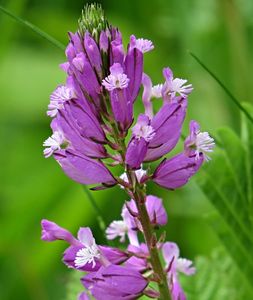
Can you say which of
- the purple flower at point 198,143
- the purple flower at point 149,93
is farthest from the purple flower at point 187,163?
the purple flower at point 149,93

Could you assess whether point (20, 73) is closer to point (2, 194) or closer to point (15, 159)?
point (15, 159)

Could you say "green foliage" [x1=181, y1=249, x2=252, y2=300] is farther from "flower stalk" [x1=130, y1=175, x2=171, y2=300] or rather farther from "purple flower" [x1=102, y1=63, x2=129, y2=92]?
"purple flower" [x1=102, y1=63, x2=129, y2=92]

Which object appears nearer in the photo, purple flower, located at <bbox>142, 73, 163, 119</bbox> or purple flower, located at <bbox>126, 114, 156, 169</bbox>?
purple flower, located at <bbox>126, 114, 156, 169</bbox>

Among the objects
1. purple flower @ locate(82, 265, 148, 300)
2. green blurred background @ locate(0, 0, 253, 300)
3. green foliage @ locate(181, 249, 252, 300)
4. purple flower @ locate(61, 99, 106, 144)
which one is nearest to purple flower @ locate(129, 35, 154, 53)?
purple flower @ locate(61, 99, 106, 144)

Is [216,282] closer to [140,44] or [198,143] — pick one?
[198,143]

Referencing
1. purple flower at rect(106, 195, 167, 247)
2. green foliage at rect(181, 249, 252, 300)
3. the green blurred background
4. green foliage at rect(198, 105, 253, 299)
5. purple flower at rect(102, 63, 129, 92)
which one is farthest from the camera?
the green blurred background

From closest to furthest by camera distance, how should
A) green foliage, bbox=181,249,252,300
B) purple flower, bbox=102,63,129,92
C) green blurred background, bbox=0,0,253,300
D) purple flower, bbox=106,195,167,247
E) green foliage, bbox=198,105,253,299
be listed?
1. purple flower, bbox=102,63,129,92
2. purple flower, bbox=106,195,167,247
3. green foliage, bbox=198,105,253,299
4. green foliage, bbox=181,249,252,300
5. green blurred background, bbox=0,0,253,300

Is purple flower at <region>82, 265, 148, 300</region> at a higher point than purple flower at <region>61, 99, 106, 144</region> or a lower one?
lower
